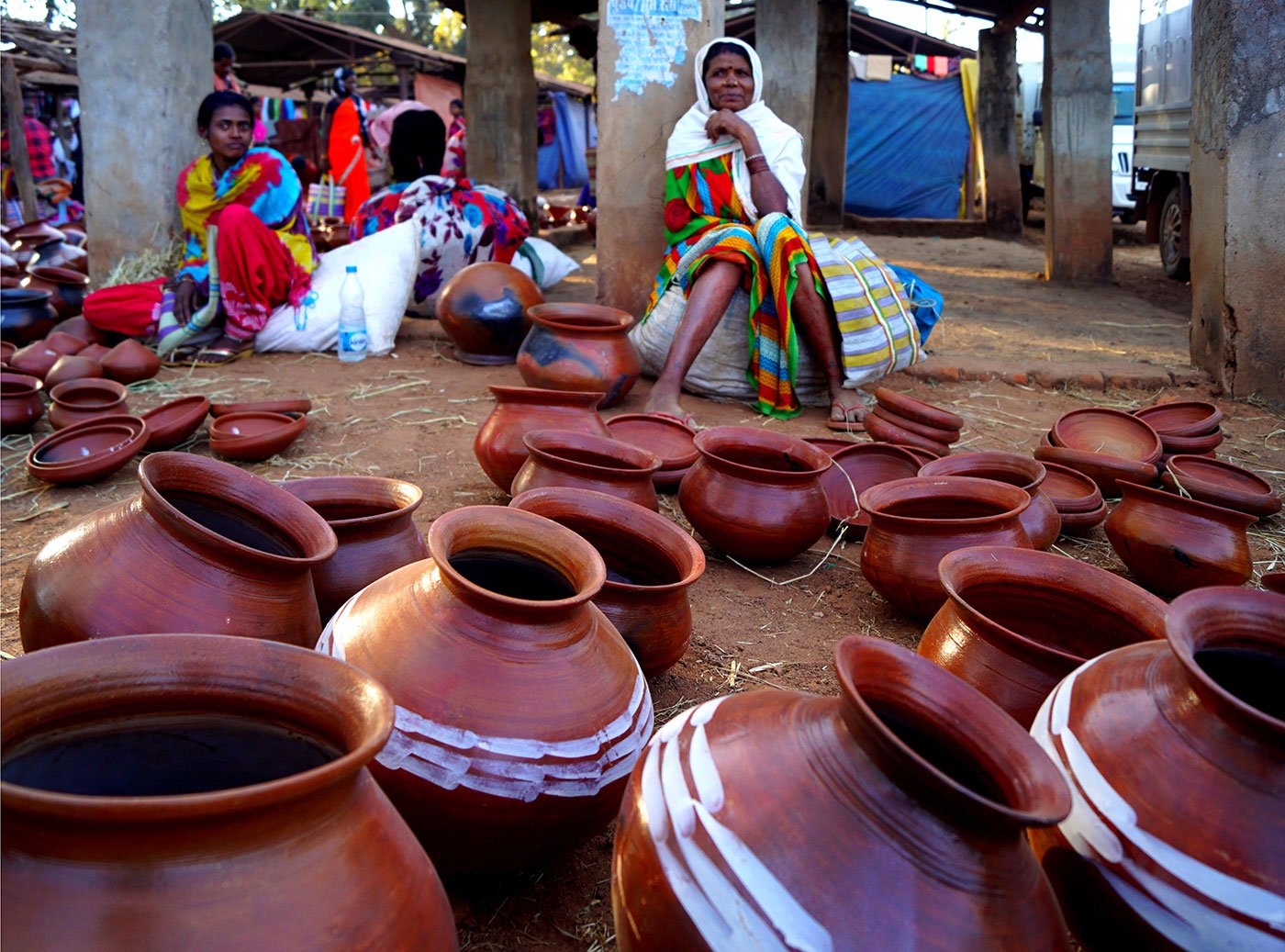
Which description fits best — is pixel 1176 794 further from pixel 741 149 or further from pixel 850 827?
pixel 741 149

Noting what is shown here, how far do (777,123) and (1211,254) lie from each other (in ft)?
7.63

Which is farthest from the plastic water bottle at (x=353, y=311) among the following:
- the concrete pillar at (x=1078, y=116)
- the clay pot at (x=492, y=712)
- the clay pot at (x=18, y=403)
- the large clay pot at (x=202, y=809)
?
the concrete pillar at (x=1078, y=116)

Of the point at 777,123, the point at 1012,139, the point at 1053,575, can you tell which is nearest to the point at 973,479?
the point at 1053,575

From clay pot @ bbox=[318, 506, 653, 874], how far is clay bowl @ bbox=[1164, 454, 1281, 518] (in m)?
2.37

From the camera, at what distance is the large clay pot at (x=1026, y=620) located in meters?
1.86

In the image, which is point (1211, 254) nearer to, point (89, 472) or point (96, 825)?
point (89, 472)

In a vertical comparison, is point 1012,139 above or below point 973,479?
above

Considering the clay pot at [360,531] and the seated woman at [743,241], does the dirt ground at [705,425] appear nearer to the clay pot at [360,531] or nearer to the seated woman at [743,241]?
the seated woman at [743,241]

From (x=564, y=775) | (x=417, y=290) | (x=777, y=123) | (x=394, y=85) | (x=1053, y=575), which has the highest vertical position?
(x=394, y=85)

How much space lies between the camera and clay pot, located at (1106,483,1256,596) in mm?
2992

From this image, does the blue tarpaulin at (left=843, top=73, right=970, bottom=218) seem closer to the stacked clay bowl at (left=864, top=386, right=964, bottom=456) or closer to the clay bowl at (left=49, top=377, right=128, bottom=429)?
the stacked clay bowl at (left=864, top=386, right=964, bottom=456)

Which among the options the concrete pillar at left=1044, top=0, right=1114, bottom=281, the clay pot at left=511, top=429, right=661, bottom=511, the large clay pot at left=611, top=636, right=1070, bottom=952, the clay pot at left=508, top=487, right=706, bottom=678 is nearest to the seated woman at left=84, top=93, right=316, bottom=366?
the clay pot at left=511, top=429, right=661, bottom=511

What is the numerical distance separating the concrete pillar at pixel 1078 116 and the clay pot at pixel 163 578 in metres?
8.18

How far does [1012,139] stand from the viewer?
500 inches
